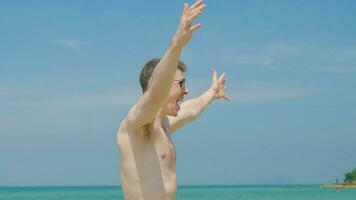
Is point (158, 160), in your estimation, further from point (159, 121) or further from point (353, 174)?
point (353, 174)

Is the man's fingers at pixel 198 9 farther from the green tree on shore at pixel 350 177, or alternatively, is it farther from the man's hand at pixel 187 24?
the green tree on shore at pixel 350 177

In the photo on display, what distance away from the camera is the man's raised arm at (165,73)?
4.38m

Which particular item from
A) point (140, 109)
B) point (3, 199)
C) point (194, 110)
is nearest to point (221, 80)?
point (194, 110)

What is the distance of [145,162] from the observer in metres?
5.19

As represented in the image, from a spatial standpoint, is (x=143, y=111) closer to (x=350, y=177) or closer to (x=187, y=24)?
(x=187, y=24)

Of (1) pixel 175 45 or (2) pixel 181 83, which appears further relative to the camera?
(2) pixel 181 83

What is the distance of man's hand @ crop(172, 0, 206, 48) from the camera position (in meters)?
4.36

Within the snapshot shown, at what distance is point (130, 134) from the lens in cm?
514

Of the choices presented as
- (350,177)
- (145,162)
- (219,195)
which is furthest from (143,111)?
(350,177)

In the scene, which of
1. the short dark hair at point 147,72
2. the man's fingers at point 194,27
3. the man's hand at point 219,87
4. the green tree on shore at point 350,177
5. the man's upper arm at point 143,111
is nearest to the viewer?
the man's fingers at point 194,27

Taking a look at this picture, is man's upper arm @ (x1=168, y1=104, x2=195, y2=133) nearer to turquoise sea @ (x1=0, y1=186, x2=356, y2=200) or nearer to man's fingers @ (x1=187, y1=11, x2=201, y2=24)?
man's fingers @ (x1=187, y1=11, x2=201, y2=24)

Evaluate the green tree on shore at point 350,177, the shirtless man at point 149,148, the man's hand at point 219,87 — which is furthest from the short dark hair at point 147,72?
the green tree on shore at point 350,177

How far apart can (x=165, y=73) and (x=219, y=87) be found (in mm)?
2291

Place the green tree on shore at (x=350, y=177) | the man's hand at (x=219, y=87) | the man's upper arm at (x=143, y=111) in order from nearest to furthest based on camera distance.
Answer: the man's upper arm at (x=143, y=111), the man's hand at (x=219, y=87), the green tree on shore at (x=350, y=177)
